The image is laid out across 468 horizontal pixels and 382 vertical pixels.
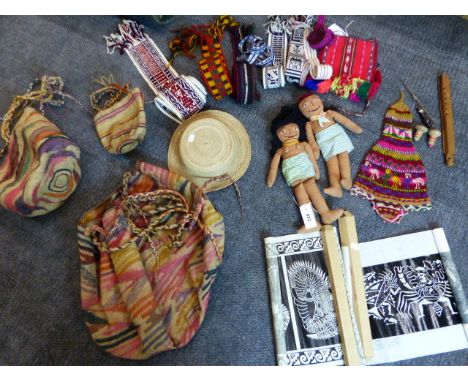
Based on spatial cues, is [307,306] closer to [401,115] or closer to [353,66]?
[401,115]

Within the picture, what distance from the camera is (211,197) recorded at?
1271 millimetres

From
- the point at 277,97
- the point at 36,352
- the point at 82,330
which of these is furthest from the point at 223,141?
the point at 36,352

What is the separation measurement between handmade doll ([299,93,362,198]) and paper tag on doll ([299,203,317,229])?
0.07m

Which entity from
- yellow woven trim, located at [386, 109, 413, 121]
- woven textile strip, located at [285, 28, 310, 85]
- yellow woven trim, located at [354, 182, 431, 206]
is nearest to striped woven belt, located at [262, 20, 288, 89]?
woven textile strip, located at [285, 28, 310, 85]

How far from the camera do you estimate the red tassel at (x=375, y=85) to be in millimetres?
1305

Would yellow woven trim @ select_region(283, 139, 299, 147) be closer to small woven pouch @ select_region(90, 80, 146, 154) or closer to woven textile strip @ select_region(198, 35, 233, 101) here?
woven textile strip @ select_region(198, 35, 233, 101)

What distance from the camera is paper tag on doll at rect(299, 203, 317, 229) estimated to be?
1206mm

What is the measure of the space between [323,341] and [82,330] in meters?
0.71

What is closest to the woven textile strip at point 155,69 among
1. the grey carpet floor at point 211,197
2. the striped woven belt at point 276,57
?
the grey carpet floor at point 211,197

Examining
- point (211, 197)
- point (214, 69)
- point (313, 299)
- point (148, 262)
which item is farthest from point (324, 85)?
point (148, 262)

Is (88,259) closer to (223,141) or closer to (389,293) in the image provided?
(223,141)

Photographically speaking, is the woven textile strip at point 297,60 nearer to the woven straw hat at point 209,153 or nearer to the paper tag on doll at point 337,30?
the paper tag on doll at point 337,30

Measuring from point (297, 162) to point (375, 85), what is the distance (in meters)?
0.38

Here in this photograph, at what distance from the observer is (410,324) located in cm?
114
